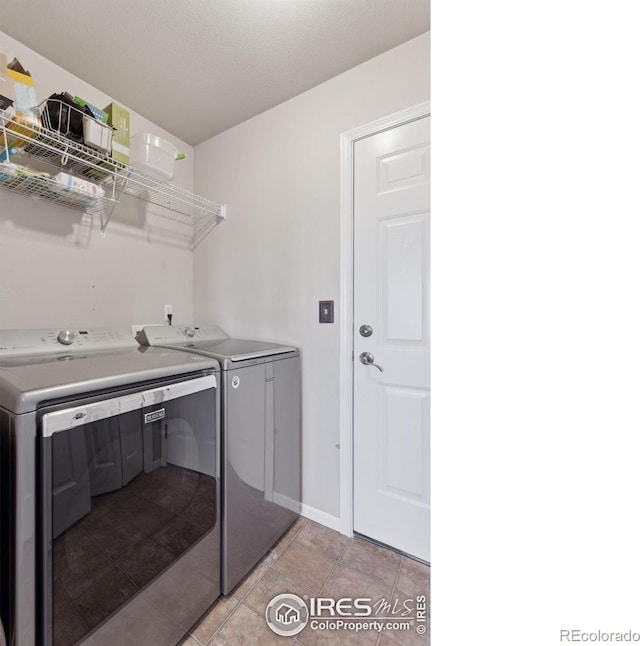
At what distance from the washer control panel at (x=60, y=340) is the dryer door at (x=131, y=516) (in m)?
0.71

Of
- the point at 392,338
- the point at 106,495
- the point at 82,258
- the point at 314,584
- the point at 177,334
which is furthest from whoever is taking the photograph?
the point at 177,334

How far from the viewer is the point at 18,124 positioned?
115 cm

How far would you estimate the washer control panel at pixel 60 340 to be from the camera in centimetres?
121

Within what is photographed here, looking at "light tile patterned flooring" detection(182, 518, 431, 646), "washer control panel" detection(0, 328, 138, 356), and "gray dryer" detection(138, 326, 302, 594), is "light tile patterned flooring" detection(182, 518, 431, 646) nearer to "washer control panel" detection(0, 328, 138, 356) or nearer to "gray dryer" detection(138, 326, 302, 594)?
"gray dryer" detection(138, 326, 302, 594)

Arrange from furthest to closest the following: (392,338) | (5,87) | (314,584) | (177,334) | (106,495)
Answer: (177,334), (392,338), (314,584), (5,87), (106,495)

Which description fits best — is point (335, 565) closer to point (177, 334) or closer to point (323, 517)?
point (323, 517)

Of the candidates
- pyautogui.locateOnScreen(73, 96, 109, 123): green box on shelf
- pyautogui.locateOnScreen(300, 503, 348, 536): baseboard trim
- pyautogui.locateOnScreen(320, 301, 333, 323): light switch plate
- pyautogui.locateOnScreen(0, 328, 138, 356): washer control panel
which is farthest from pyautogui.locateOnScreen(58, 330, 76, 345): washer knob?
pyautogui.locateOnScreen(300, 503, 348, 536): baseboard trim

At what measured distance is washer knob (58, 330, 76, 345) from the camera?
1.36 metres

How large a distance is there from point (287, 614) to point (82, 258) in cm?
204

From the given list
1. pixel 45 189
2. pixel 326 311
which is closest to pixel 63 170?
pixel 45 189

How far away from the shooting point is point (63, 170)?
1.53m

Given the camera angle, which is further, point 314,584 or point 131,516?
point 314,584

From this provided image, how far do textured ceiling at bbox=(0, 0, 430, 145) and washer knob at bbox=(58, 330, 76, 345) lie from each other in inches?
55.6

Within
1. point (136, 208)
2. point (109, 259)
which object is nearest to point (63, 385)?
point (109, 259)
